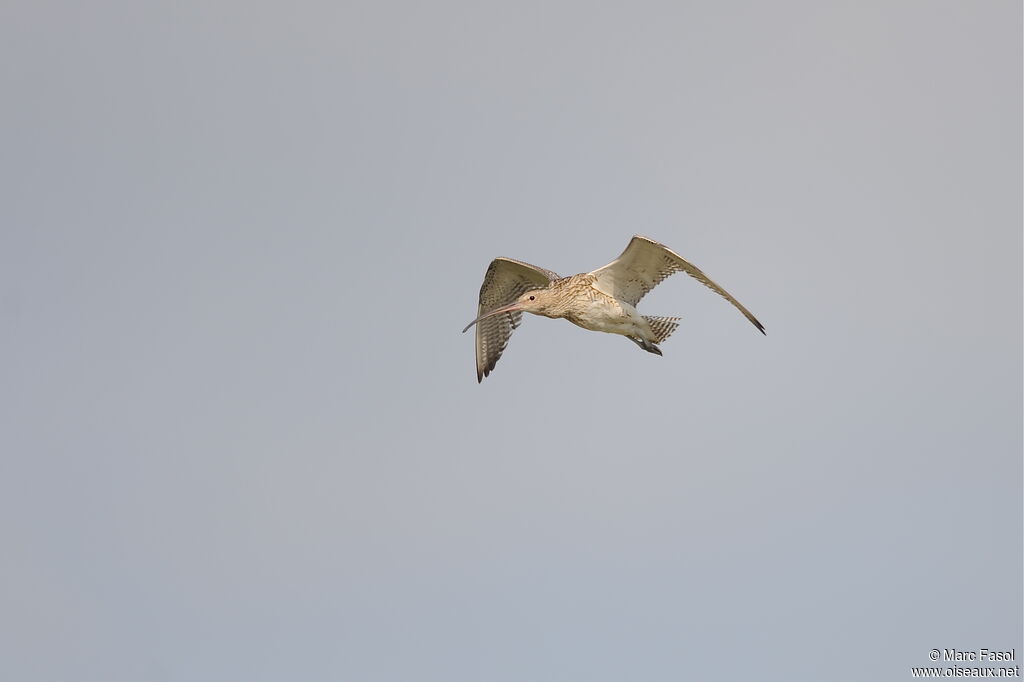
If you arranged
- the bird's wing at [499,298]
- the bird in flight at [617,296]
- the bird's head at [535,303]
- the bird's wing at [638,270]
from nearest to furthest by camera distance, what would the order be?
the bird's wing at [638,270] → the bird in flight at [617,296] → the bird's head at [535,303] → the bird's wing at [499,298]

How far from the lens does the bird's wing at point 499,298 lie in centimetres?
2327

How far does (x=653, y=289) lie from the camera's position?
861 inches

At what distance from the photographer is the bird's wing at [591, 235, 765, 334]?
20.7 meters

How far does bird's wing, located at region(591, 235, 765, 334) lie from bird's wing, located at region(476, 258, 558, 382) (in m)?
1.23

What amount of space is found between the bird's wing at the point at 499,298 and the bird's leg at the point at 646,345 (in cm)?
154

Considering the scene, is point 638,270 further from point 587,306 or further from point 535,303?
point 535,303

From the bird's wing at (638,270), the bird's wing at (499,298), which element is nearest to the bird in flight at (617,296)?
the bird's wing at (638,270)

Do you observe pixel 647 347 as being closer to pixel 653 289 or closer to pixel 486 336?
pixel 653 289

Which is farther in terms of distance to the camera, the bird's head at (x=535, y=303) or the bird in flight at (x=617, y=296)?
the bird's head at (x=535, y=303)

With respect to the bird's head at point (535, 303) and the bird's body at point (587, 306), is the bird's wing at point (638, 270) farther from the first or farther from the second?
the bird's head at point (535, 303)

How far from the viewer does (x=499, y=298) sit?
24.0 m

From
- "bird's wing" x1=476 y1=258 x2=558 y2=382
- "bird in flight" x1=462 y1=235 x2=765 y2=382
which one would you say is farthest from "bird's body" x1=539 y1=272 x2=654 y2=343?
"bird's wing" x1=476 y1=258 x2=558 y2=382

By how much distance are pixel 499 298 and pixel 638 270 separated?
3.11 m

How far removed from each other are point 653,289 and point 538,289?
1706 mm
